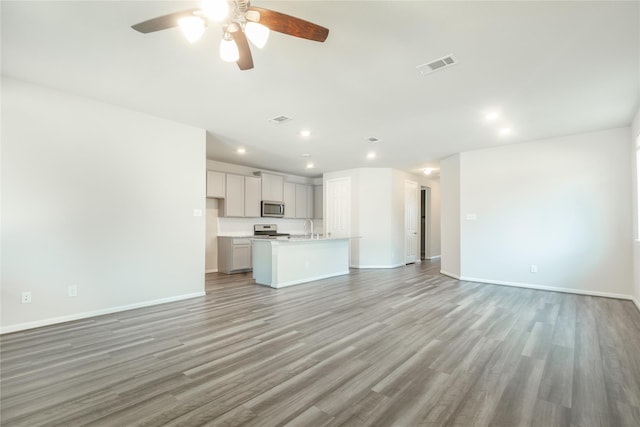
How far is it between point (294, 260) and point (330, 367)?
10.9 feet

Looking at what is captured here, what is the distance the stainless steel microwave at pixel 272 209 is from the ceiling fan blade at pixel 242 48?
5.65m

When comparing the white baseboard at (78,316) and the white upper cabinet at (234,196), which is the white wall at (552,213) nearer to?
the white upper cabinet at (234,196)

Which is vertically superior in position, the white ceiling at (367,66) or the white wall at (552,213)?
the white ceiling at (367,66)

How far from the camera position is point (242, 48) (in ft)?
6.86

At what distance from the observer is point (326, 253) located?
20.7ft

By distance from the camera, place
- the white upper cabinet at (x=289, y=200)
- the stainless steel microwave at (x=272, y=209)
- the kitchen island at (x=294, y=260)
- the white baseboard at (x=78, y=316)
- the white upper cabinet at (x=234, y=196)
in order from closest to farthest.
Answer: the white baseboard at (x=78, y=316)
the kitchen island at (x=294, y=260)
the white upper cabinet at (x=234, y=196)
the stainless steel microwave at (x=272, y=209)
the white upper cabinet at (x=289, y=200)

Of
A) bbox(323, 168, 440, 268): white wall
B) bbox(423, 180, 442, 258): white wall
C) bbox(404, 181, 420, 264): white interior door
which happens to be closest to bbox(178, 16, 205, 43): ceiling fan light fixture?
bbox(323, 168, 440, 268): white wall

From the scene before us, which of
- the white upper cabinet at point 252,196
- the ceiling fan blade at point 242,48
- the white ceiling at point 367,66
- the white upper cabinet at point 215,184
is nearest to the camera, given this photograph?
the ceiling fan blade at point 242,48

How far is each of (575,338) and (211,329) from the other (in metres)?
3.75

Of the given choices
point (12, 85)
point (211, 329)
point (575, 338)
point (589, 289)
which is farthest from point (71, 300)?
point (589, 289)

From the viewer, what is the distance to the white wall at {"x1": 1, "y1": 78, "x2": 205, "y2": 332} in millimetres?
3158

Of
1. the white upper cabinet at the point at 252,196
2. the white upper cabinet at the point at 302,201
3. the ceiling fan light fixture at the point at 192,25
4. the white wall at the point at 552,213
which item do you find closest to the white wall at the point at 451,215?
the white wall at the point at 552,213

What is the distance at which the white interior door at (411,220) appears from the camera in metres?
8.37

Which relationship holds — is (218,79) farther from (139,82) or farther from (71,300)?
(71,300)
